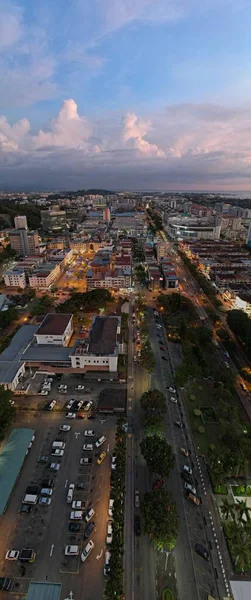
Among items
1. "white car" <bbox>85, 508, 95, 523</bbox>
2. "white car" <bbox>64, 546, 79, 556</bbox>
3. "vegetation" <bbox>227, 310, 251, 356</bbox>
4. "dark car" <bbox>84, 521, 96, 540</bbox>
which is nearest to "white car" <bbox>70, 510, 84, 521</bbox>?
"white car" <bbox>85, 508, 95, 523</bbox>

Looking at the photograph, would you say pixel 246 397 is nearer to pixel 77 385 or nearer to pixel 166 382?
pixel 166 382

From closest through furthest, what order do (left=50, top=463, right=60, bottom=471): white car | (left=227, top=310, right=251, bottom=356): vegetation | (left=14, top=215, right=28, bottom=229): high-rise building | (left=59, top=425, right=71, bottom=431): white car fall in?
(left=50, top=463, right=60, bottom=471): white car → (left=59, top=425, right=71, bottom=431): white car → (left=227, top=310, right=251, bottom=356): vegetation → (left=14, top=215, right=28, bottom=229): high-rise building

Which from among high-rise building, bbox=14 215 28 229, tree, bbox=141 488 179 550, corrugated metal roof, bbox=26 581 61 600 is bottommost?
corrugated metal roof, bbox=26 581 61 600

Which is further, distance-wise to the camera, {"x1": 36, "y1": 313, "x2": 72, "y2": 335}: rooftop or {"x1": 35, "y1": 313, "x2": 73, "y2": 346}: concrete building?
{"x1": 36, "y1": 313, "x2": 72, "y2": 335}: rooftop

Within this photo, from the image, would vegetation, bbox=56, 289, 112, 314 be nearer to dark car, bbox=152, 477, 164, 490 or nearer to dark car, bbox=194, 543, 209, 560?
dark car, bbox=152, 477, 164, 490

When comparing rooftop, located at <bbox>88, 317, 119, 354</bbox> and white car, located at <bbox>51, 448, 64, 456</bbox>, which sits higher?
rooftop, located at <bbox>88, 317, 119, 354</bbox>

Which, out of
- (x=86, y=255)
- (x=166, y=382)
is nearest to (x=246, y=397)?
(x=166, y=382)
